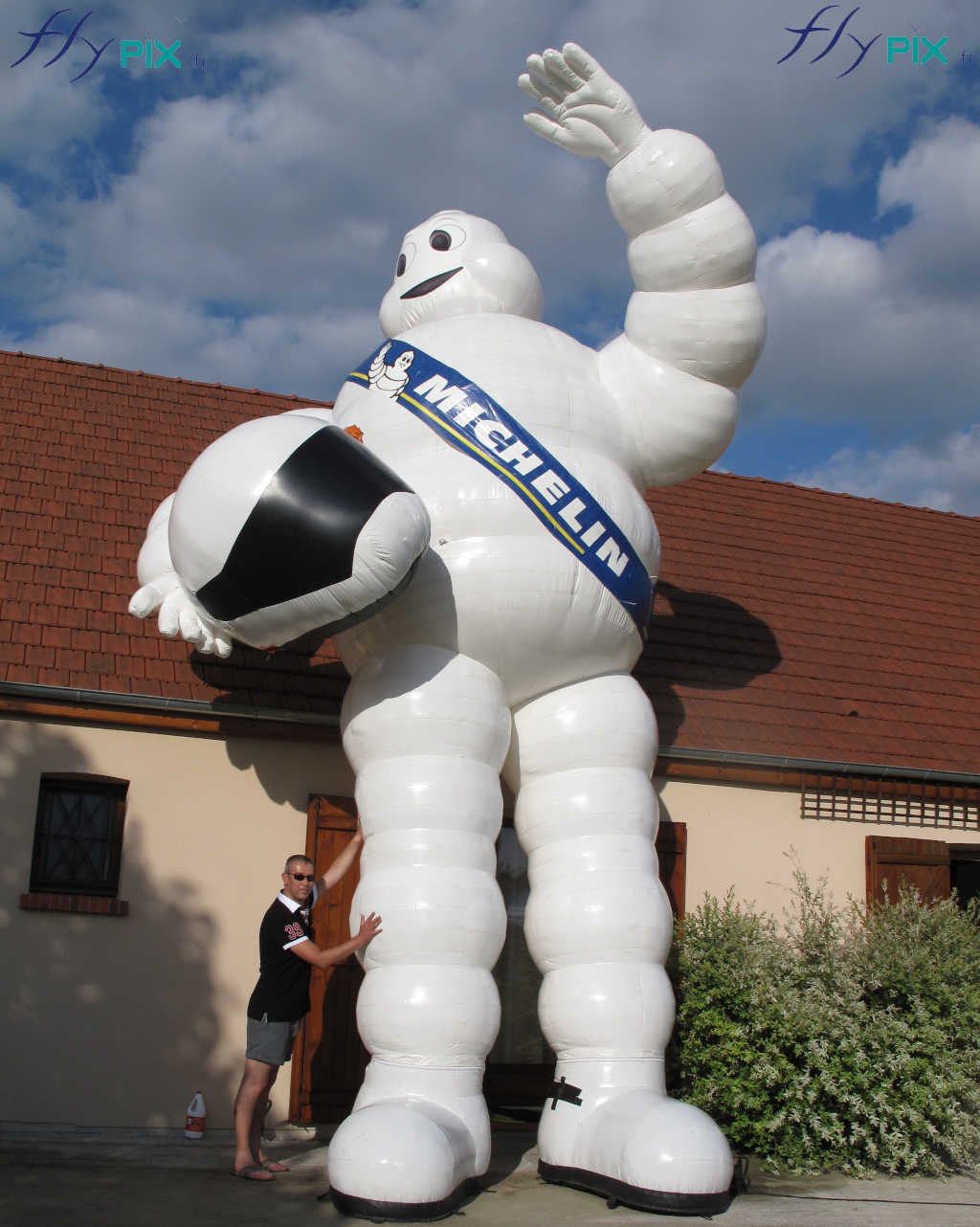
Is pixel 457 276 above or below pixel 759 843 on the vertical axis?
above

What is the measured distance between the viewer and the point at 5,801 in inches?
275

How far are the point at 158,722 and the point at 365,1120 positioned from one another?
308 centimetres

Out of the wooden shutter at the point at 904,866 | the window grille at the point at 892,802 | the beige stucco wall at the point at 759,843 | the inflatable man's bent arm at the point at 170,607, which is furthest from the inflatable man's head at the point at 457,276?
the wooden shutter at the point at 904,866

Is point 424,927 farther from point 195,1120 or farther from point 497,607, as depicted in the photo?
point 195,1120

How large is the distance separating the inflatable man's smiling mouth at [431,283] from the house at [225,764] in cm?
207

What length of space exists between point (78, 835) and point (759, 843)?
4.45 m

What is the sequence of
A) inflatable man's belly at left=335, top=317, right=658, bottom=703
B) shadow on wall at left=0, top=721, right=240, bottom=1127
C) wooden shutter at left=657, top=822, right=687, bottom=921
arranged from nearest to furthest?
inflatable man's belly at left=335, top=317, right=658, bottom=703, shadow on wall at left=0, top=721, right=240, bottom=1127, wooden shutter at left=657, top=822, right=687, bottom=921

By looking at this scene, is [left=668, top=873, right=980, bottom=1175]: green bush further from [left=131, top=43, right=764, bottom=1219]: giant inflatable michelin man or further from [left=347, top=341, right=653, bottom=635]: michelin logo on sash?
[left=347, top=341, right=653, bottom=635]: michelin logo on sash

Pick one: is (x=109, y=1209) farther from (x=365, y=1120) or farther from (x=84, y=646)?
(x=84, y=646)

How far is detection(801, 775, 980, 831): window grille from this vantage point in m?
8.84

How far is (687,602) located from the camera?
9.85 m

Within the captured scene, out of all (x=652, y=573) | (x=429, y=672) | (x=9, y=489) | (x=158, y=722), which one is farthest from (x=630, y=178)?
(x=9, y=489)

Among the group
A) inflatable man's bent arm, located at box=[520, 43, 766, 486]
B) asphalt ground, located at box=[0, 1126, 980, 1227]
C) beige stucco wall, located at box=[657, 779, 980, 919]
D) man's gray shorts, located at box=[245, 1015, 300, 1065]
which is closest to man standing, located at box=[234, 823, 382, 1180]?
man's gray shorts, located at box=[245, 1015, 300, 1065]

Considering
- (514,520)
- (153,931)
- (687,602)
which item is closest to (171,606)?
(514,520)
